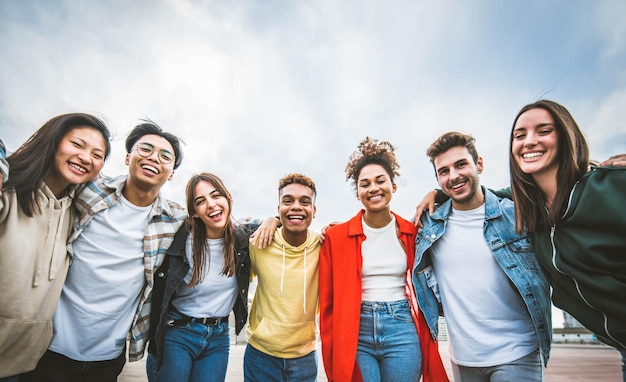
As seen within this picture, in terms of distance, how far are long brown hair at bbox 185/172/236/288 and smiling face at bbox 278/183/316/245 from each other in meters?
0.58

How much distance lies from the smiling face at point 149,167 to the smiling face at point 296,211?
48.9 inches

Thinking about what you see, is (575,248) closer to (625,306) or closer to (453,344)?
(625,306)

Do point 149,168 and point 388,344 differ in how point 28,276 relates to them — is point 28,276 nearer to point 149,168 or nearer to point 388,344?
point 149,168

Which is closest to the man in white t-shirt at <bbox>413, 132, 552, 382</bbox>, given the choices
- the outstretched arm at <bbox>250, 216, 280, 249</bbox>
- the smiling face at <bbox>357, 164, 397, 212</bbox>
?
the smiling face at <bbox>357, 164, 397, 212</bbox>

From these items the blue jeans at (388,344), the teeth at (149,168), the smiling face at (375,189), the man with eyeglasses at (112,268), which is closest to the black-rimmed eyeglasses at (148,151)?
the man with eyeglasses at (112,268)

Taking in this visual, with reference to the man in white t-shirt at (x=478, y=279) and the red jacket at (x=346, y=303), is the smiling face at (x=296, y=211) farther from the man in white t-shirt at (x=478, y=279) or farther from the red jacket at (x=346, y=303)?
the man in white t-shirt at (x=478, y=279)

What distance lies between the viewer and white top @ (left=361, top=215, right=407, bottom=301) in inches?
114

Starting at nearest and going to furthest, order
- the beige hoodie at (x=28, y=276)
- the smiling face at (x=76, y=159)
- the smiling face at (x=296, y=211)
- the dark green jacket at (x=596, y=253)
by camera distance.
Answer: the dark green jacket at (x=596, y=253) < the beige hoodie at (x=28, y=276) < the smiling face at (x=76, y=159) < the smiling face at (x=296, y=211)

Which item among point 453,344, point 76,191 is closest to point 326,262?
point 453,344

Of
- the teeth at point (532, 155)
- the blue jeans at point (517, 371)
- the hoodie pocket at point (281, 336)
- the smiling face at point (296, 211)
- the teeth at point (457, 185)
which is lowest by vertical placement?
the blue jeans at point (517, 371)

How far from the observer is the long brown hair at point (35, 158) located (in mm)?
A: 2316

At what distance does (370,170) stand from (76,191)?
2751 millimetres

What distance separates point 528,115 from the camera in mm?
2471

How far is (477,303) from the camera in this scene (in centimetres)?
260
